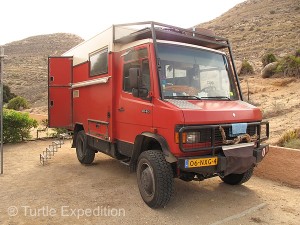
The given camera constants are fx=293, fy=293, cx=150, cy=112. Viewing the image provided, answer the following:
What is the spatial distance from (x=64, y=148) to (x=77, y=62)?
407cm

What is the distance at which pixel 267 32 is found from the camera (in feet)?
113

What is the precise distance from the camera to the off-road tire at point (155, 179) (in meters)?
4.66

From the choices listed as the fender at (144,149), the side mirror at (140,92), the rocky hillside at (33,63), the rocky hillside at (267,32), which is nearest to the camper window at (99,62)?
the side mirror at (140,92)

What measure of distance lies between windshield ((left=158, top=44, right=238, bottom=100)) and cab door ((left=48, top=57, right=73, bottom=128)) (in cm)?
432

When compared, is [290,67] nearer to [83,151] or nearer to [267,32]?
[83,151]

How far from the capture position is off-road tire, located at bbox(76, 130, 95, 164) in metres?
7.89

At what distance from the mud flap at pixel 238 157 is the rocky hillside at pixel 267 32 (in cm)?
1877

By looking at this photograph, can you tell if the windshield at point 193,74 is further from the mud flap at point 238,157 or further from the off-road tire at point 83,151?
the off-road tire at point 83,151

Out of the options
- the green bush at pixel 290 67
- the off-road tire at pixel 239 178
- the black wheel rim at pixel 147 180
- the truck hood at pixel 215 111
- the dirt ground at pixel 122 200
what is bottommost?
the dirt ground at pixel 122 200

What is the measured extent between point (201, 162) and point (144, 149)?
1.29 meters

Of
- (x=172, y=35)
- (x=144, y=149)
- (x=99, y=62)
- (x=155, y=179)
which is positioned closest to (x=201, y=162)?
(x=155, y=179)

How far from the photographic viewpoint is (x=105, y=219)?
464 cm

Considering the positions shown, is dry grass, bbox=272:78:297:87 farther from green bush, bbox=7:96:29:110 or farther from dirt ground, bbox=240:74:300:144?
green bush, bbox=7:96:29:110

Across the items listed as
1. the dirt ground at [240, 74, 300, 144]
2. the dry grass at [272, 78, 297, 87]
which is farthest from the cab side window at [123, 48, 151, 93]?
the dry grass at [272, 78, 297, 87]
